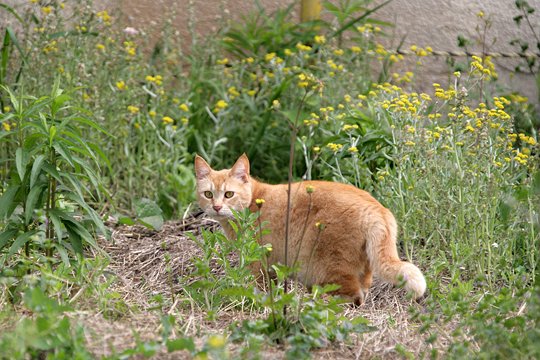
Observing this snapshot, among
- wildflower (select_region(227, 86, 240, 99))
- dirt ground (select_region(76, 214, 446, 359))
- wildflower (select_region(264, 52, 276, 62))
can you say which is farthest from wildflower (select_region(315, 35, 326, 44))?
dirt ground (select_region(76, 214, 446, 359))

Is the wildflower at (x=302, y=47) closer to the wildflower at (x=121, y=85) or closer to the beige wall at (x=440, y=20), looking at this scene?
the beige wall at (x=440, y=20)

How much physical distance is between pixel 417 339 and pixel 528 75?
4.10 m

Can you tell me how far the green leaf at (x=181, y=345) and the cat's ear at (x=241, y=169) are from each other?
1.75 metres

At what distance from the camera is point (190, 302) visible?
407 centimetres

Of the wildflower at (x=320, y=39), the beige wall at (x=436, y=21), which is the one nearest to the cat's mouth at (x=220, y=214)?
the wildflower at (x=320, y=39)

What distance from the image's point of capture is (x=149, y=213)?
5371 millimetres

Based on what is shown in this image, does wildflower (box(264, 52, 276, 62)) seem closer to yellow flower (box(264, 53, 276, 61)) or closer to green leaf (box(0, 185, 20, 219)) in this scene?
yellow flower (box(264, 53, 276, 61))

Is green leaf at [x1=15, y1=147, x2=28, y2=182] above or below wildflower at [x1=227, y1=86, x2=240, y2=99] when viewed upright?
above

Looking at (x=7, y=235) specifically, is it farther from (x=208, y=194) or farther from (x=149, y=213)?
(x=149, y=213)

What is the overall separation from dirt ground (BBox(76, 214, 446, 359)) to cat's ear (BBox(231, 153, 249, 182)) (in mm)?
Result: 529

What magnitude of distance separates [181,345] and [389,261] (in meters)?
1.29

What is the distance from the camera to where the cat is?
4.16 metres

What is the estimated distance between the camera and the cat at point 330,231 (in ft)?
13.6

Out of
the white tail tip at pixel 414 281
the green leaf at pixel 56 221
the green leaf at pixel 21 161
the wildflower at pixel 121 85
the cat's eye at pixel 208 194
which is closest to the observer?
the white tail tip at pixel 414 281
